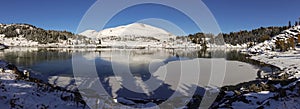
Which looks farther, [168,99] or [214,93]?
[214,93]

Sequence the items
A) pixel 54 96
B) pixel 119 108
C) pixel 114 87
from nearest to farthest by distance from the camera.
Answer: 1. pixel 54 96
2. pixel 119 108
3. pixel 114 87

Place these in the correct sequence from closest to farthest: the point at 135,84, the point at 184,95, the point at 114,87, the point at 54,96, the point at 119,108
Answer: the point at 54,96
the point at 119,108
the point at 184,95
the point at 114,87
the point at 135,84

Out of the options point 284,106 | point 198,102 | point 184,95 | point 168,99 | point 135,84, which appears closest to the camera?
point 284,106

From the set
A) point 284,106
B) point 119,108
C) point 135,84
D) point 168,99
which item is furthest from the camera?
point 135,84

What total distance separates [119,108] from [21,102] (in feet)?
13.7

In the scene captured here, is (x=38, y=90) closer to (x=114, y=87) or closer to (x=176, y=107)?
(x=176, y=107)

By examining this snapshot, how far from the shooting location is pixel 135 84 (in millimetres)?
19938

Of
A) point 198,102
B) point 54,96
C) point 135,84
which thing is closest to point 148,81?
point 135,84

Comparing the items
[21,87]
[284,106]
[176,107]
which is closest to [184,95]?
[176,107]

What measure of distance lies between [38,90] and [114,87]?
29.3 feet

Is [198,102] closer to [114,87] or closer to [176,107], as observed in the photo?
[176,107]

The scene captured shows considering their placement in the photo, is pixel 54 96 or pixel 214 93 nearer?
pixel 54 96

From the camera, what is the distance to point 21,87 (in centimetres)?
948

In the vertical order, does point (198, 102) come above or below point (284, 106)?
below
